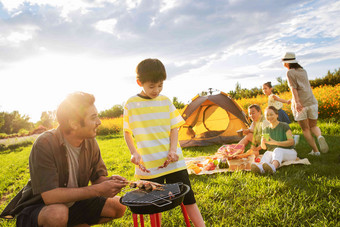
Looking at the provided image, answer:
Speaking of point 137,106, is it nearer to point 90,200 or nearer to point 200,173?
point 90,200

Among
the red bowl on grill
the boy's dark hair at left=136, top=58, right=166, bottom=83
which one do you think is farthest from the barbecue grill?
the boy's dark hair at left=136, top=58, right=166, bottom=83

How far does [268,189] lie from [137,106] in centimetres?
215

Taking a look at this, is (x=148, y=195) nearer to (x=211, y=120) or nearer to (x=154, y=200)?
(x=154, y=200)

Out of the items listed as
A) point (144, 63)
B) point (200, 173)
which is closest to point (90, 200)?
point (144, 63)

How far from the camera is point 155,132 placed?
100 inches

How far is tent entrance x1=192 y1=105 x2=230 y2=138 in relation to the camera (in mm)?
8438

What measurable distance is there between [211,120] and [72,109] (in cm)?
688

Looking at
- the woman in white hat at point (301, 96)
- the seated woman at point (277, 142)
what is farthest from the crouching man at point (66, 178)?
the woman in white hat at point (301, 96)

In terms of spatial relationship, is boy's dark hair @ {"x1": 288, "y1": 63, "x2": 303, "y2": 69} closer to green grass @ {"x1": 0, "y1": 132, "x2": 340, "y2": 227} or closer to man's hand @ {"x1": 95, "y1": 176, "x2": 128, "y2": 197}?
green grass @ {"x1": 0, "y1": 132, "x2": 340, "y2": 227}

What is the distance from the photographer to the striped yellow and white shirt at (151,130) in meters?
2.49

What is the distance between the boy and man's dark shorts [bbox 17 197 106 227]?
0.48 metres

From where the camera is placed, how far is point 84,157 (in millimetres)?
2275

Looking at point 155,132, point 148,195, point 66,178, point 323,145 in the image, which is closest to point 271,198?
point 155,132

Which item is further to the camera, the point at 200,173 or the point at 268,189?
the point at 200,173
